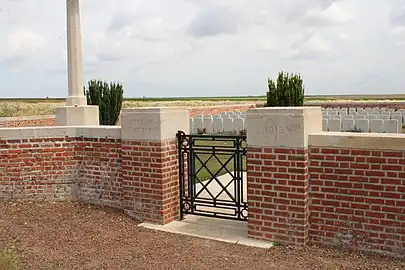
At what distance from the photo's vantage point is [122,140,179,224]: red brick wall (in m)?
5.78

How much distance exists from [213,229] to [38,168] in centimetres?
284

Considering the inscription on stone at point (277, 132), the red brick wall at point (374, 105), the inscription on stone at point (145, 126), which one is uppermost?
the red brick wall at point (374, 105)

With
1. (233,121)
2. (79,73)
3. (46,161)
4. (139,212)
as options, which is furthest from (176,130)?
(233,121)

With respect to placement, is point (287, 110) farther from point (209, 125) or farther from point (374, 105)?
point (374, 105)

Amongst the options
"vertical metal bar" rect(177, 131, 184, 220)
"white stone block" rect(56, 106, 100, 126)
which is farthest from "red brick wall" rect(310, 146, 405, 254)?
"white stone block" rect(56, 106, 100, 126)

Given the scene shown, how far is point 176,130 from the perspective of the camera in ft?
19.5

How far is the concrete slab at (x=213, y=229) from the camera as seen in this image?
514 cm

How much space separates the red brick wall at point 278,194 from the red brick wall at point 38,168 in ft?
9.53

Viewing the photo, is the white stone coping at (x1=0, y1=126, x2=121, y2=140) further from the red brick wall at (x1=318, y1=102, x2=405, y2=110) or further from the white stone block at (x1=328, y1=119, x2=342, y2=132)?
the red brick wall at (x1=318, y1=102, x2=405, y2=110)

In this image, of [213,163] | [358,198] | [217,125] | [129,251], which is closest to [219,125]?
[217,125]

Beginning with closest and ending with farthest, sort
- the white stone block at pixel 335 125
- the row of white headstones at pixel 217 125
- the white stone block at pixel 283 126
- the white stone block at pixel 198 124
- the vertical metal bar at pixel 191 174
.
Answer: the white stone block at pixel 283 126, the vertical metal bar at pixel 191 174, the white stone block at pixel 335 125, the row of white headstones at pixel 217 125, the white stone block at pixel 198 124

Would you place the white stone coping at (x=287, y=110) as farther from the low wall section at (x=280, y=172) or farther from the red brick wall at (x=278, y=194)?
the red brick wall at (x=278, y=194)

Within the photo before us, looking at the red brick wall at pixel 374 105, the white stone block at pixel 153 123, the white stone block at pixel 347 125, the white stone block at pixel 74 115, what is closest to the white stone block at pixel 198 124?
the white stone block at pixel 347 125

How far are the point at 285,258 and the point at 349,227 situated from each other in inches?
29.0
